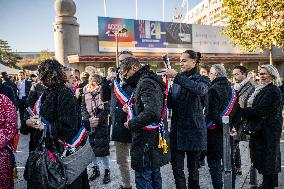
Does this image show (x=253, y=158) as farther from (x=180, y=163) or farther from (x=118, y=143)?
(x=118, y=143)

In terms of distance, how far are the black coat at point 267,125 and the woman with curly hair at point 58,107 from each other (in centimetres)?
247

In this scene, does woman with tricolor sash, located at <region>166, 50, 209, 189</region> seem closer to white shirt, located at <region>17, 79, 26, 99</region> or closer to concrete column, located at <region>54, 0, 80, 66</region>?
white shirt, located at <region>17, 79, 26, 99</region>

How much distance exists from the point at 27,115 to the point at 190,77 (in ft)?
6.28

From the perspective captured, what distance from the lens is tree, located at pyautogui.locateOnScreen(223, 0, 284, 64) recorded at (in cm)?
1625

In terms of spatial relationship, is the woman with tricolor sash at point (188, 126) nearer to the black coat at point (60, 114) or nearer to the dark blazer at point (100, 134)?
the black coat at point (60, 114)

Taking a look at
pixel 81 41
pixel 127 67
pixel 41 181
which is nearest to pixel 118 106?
pixel 127 67

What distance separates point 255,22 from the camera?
17.1 metres

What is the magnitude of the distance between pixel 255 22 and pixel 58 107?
54.3 feet

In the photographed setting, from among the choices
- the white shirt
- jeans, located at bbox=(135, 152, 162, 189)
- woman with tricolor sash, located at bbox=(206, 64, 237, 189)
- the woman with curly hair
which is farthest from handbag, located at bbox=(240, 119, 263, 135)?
the white shirt

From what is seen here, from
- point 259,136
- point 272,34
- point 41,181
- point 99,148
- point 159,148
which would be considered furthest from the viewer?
point 272,34

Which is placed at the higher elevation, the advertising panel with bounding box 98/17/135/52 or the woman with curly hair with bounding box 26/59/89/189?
the advertising panel with bounding box 98/17/135/52

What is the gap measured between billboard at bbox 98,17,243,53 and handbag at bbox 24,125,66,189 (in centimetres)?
2289

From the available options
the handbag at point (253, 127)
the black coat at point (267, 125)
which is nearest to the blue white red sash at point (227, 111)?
the black coat at point (267, 125)

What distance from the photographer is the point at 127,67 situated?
3.56 metres
